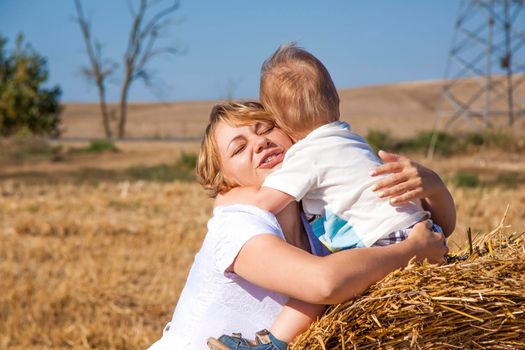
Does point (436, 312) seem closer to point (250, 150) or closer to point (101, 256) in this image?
point (250, 150)

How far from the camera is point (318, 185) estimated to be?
8.49 feet

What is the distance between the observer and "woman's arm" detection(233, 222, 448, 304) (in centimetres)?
223

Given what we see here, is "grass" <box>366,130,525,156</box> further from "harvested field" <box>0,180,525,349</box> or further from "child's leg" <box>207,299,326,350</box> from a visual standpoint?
"child's leg" <box>207,299,326,350</box>

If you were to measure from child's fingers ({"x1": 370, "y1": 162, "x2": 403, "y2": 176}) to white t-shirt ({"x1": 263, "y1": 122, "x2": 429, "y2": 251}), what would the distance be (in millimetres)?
37

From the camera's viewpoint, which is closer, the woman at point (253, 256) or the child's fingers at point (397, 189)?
the woman at point (253, 256)

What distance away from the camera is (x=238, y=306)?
261 centimetres

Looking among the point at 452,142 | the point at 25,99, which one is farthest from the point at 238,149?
the point at 25,99

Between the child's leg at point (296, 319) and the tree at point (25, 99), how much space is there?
1143 inches

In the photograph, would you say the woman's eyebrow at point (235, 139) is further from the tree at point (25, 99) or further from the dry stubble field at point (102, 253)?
the tree at point (25, 99)

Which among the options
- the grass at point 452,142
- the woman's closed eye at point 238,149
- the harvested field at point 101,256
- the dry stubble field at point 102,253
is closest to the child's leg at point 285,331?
the woman's closed eye at point 238,149

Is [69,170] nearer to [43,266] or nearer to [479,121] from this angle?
[43,266]

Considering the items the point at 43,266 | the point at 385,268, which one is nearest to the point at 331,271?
the point at 385,268

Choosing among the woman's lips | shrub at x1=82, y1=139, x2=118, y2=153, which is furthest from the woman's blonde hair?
shrub at x1=82, y1=139, x2=118, y2=153

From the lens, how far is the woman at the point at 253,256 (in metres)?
2.27
